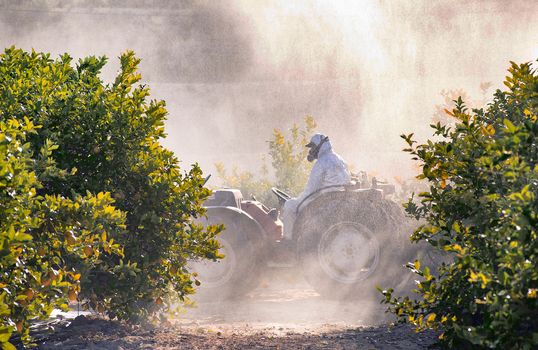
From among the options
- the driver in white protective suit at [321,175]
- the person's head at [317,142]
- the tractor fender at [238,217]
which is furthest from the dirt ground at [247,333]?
the person's head at [317,142]

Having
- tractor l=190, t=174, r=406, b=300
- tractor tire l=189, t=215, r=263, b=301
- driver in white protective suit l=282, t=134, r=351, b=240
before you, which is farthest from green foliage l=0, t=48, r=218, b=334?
driver in white protective suit l=282, t=134, r=351, b=240

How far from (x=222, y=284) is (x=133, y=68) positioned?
4.73m

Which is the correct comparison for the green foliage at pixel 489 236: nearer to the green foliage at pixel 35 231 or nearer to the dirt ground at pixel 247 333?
the dirt ground at pixel 247 333

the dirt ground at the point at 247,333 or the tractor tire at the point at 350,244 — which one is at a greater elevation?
the tractor tire at the point at 350,244

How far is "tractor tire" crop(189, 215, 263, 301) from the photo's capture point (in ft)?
37.8

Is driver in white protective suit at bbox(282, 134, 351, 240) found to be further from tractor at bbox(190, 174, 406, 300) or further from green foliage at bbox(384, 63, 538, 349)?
green foliage at bbox(384, 63, 538, 349)

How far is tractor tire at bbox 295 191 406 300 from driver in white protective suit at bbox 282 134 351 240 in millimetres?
234

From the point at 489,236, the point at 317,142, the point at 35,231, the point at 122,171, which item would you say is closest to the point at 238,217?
the point at 317,142

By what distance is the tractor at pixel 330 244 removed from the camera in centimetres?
1105

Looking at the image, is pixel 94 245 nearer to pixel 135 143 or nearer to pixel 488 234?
pixel 135 143

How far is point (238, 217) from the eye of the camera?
455 inches

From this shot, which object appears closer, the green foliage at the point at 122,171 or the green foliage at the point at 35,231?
the green foliage at the point at 35,231

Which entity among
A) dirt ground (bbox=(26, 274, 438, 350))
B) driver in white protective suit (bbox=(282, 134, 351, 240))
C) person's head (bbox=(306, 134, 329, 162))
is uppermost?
person's head (bbox=(306, 134, 329, 162))

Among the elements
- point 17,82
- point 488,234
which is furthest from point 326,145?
point 488,234
